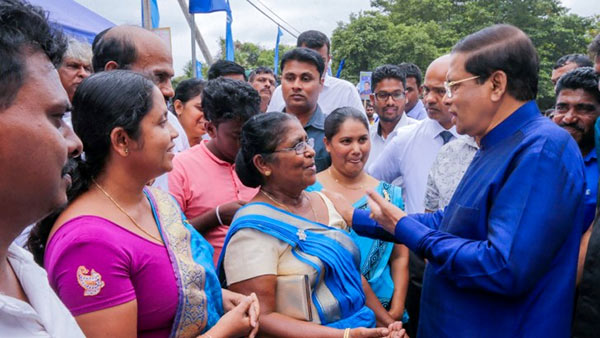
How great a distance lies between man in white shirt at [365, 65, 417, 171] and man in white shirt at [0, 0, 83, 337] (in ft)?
12.7

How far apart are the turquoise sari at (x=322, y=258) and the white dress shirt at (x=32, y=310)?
1.17m

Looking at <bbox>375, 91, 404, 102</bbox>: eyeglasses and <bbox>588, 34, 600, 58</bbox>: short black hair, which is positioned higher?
<bbox>588, 34, 600, 58</bbox>: short black hair

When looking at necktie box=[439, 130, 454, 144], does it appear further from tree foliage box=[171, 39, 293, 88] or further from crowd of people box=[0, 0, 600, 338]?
tree foliage box=[171, 39, 293, 88]

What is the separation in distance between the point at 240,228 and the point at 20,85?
1.40m

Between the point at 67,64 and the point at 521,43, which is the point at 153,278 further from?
the point at 67,64

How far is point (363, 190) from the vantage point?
3104 mm

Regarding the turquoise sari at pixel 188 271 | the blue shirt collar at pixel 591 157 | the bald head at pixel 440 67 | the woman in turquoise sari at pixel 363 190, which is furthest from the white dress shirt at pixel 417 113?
the turquoise sari at pixel 188 271

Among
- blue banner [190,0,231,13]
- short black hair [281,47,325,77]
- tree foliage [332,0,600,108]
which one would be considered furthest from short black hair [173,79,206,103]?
tree foliage [332,0,600,108]

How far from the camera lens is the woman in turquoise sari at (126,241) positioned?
1.51 m

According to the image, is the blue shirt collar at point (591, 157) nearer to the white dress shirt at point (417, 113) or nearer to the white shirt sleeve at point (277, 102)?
the white shirt sleeve at point (277, 102)

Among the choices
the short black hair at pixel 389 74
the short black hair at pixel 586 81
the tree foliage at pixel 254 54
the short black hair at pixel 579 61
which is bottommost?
the tree foliage at pixel 254 54

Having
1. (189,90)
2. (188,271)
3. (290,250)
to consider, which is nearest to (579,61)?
(189,90)

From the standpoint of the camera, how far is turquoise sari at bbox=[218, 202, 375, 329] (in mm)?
2260

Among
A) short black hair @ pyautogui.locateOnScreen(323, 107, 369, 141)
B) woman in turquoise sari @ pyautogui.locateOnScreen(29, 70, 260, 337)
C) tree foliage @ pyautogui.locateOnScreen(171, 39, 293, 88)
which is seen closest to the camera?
woman in turquoise sari @ pyautogui.locateOnScreen(29, 70, 260, 337)
